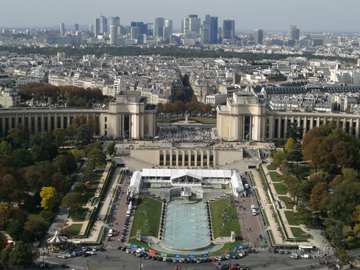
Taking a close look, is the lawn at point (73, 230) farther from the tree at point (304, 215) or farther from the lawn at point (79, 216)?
the tree at point (304, 215)

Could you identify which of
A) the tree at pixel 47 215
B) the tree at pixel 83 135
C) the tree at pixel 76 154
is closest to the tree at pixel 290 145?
the tree at pixel 76 154

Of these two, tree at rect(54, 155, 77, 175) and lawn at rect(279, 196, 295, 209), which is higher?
→ tree at rect(54, 155, 77, 175)

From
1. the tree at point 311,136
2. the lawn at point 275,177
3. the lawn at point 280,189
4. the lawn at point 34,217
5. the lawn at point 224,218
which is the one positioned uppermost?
the tree at point 311,136

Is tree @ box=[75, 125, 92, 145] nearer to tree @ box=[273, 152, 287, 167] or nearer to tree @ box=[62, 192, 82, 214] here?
tree @ box=[62, 192, 82, 214]

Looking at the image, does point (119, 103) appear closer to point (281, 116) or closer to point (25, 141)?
point (25, 141)

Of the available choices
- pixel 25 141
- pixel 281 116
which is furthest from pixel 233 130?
pixel 25 141

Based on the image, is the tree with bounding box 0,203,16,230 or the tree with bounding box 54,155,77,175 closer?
the tree with bounding box 0,203,16,230

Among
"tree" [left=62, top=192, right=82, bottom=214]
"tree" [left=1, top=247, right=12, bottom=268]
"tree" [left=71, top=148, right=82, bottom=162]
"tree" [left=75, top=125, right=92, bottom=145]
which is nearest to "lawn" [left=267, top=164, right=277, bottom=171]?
"tree" [left=71, top=148, right=82, bottom=162]
